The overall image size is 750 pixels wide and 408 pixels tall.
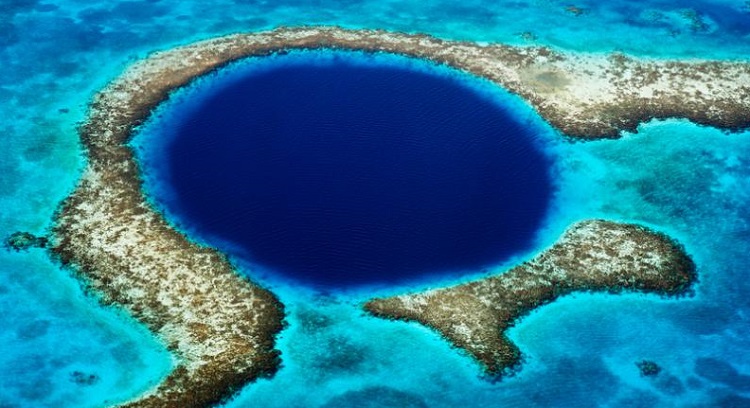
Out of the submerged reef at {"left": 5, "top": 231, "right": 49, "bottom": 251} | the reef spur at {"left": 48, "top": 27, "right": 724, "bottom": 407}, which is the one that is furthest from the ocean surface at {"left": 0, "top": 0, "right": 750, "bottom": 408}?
the reef spur at {"left": 48, "top": 27, "right": 724, "bottom": 407}

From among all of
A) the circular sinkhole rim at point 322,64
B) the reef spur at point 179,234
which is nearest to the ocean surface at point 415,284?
the circular sinkhole rim at point 322,64

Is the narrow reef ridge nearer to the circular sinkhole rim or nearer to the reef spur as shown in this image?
the reef spur

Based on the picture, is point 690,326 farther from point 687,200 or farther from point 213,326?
point 213,326

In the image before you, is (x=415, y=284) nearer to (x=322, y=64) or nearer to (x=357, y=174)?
(x=357, y=174)

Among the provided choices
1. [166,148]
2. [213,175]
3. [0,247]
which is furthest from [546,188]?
[0,247]

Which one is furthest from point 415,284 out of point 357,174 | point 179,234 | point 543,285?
point 179,234

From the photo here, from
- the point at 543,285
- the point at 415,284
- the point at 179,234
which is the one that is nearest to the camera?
the point at 415,284
